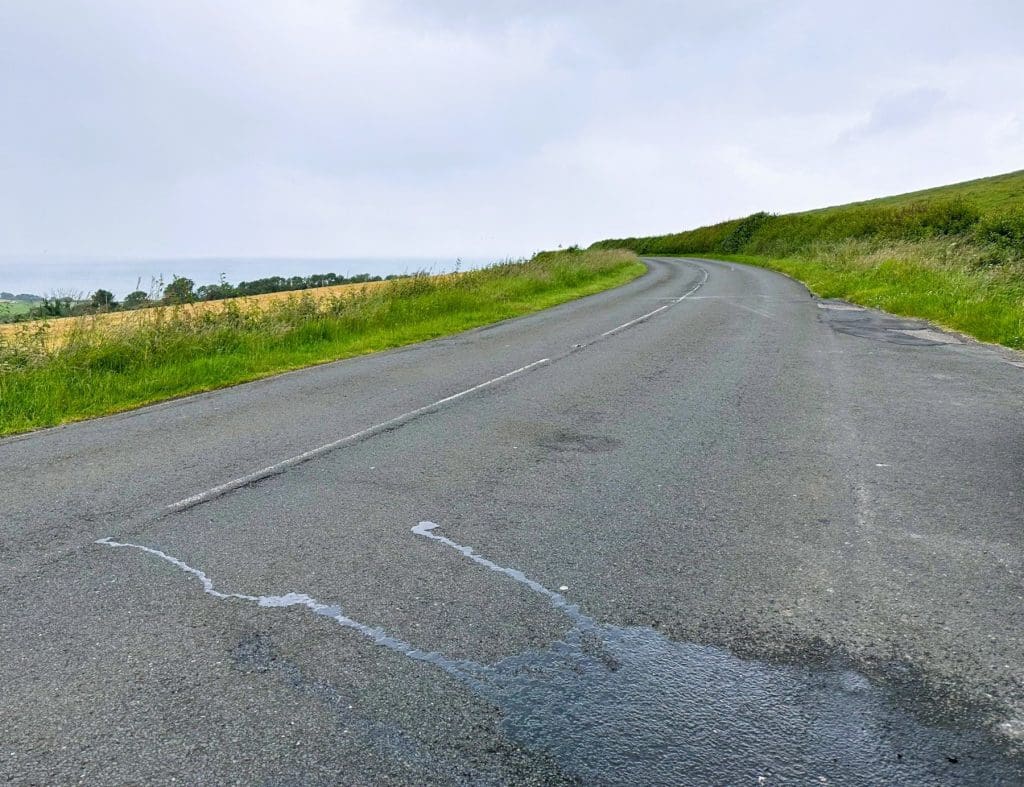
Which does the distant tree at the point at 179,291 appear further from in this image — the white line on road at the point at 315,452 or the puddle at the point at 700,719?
the puddle at the point at 700,719

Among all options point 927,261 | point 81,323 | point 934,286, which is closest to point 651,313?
point 934,286

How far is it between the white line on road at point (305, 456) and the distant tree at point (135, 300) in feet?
24.4

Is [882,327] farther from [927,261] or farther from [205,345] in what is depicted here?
[205,345]

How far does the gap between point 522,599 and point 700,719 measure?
3.76ft

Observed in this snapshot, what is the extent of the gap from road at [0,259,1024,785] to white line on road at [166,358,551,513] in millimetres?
40

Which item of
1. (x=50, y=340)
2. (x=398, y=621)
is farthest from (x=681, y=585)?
(x=50, y=340)

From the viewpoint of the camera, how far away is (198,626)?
11.2 feet

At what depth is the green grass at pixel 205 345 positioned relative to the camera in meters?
9.30

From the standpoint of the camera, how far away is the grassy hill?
49.5 feet

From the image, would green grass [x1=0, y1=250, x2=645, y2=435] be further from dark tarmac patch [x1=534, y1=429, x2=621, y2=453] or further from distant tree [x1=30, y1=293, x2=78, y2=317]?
dark tarmac patch [x1=534, y1=429, x2=621, y2=453]

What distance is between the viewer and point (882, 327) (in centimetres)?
1451

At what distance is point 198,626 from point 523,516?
2123mm

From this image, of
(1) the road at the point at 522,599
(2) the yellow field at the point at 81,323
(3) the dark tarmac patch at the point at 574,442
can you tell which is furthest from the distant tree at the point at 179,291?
(3) the dark tarmac patch at the point at 574,442

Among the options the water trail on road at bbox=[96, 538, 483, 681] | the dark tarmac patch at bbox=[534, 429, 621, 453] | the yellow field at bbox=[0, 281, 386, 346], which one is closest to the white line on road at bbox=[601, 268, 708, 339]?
the dark tarmac patch at bbox=[534, 429, 621, 453]
